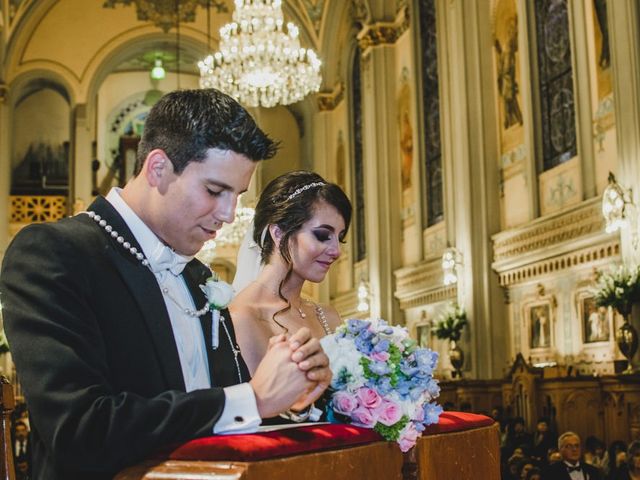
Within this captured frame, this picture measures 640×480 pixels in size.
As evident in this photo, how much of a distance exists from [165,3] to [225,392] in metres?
28.1

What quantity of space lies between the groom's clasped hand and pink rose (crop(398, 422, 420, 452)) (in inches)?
11.0

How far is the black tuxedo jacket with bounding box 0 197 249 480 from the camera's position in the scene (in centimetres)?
173

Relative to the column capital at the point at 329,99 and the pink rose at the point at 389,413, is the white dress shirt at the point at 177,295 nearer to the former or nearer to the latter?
the pink rose at the point at 389,413

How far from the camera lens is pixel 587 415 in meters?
11.7

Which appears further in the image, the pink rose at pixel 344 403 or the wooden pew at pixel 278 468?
the pink rose at pixel 344 403

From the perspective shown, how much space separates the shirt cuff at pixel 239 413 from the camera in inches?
72.9

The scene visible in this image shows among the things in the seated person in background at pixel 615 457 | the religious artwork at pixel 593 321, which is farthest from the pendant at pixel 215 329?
the religious artwork at pixel 593 321

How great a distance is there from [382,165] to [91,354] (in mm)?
20371

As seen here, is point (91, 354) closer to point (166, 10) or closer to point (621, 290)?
point (621, 290)

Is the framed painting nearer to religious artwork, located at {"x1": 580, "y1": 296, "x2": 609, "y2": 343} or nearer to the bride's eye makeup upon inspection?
religious artwork, located at {"x1": 580, "y1": 296, "x2": 609, "y2": 343}

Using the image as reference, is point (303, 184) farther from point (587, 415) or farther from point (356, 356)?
point (587, 415)

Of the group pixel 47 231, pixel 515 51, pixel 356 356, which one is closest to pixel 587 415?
pixel 515 51

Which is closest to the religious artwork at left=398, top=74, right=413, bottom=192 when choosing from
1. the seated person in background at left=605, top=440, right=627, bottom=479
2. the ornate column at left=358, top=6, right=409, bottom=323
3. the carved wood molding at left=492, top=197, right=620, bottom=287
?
the ornate column at left=358, top=6, right=409, bottom=323

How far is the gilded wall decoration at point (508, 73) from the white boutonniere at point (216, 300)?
558 inches
